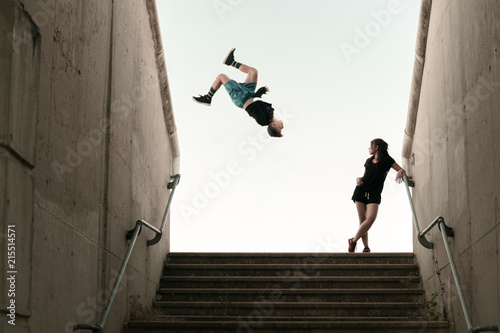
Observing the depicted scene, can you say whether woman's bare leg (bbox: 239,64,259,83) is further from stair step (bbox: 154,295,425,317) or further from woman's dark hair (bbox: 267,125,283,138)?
stair step (bbox: 154,295,425,317)

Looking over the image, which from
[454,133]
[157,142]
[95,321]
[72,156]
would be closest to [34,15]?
[72,156]

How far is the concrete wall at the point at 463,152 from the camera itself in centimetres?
503

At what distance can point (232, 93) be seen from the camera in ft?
29.5

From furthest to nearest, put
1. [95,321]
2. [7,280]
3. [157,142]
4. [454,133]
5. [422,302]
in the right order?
[157,142], [422,302], [454,133], [95,321], [7,280]

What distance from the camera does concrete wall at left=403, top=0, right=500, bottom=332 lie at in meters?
5.03

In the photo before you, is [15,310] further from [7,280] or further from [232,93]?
[232,93]

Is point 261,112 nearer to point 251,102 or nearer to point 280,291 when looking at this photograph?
point 251,102

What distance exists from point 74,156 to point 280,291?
356cm

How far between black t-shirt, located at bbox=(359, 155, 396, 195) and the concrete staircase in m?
0.91

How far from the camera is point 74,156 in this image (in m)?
5.09

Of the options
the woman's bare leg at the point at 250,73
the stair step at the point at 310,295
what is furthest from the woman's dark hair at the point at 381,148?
the stair step at the point at 310,295

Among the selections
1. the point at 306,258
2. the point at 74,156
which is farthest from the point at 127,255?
the point at 306,258

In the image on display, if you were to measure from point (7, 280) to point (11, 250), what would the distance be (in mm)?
160

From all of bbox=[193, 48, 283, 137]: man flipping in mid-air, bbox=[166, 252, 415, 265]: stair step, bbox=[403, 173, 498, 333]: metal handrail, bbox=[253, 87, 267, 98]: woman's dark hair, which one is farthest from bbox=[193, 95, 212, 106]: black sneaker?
bbox=[403, 173, 498, 333]: metal handrail
